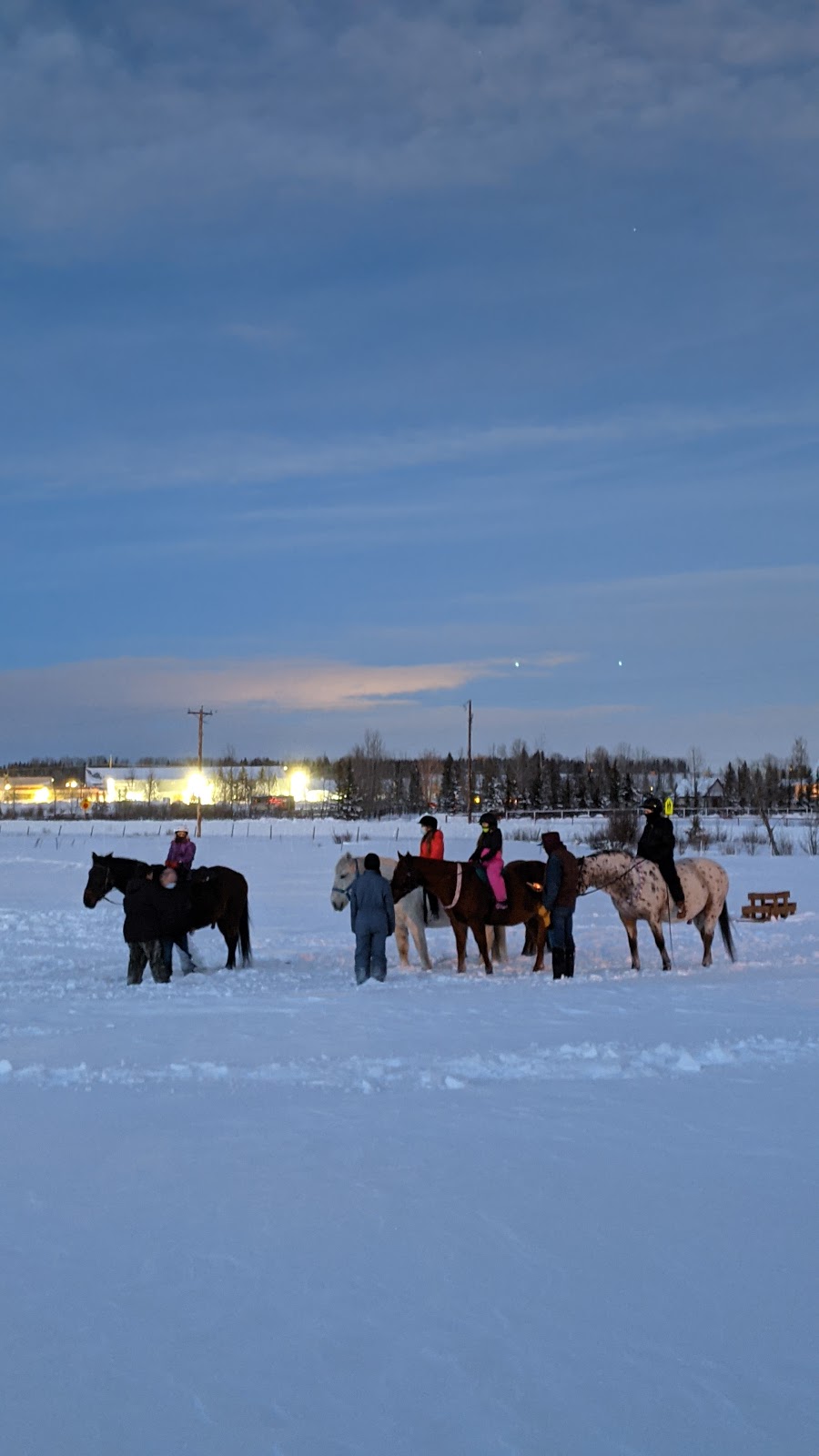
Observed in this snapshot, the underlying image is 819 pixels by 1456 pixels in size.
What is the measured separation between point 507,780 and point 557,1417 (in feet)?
380

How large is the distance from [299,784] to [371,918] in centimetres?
11969

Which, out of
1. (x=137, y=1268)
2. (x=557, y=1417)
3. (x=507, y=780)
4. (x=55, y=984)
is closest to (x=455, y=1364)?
(x=557, y=1417)

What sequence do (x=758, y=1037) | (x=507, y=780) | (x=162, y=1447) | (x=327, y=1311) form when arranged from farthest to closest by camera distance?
1. (x=507, y=780)
2. (x=758, y=1037)
3. (x=327, y=1311)
4. (x=162, y=1447)

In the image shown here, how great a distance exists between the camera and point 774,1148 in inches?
243

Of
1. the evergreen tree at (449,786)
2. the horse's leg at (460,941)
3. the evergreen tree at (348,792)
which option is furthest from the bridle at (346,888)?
the evergreen tree at (449,786)

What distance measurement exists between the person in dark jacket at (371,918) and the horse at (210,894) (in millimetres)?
1726

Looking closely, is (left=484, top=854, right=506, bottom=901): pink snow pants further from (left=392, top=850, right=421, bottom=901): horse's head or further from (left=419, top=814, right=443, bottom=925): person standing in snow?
(left=419, top=814, right=443, bottom=925): person standing in snow

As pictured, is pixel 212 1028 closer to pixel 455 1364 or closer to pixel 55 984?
pixel 55 984

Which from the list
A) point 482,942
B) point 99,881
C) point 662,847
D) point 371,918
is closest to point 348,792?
point 99,881

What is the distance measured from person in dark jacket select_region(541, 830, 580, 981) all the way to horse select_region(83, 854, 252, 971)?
3877 millimetres

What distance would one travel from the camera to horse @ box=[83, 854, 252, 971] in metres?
14.6

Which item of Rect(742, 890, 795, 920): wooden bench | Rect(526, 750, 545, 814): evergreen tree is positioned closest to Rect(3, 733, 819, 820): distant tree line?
Rect(526, 750, 545, 814): evergreen tree

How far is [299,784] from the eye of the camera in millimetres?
132500

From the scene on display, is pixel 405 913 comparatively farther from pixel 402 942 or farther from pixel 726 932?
pixel 726 932
